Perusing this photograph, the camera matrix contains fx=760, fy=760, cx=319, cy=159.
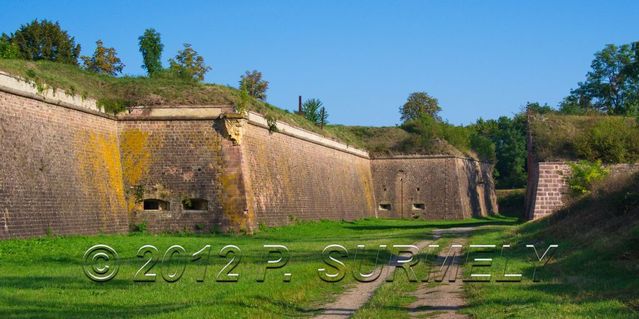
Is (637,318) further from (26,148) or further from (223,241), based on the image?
(26,148)

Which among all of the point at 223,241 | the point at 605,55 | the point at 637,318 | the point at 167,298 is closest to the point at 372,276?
the point at 167,298

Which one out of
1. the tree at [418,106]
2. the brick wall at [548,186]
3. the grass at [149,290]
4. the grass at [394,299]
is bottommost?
the grass at [394,299]

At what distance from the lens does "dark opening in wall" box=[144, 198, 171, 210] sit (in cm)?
2705

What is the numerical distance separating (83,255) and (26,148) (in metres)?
5.82

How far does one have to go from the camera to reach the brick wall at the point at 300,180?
2981 cm

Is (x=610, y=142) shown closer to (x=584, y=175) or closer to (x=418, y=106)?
(x=584, y=175)

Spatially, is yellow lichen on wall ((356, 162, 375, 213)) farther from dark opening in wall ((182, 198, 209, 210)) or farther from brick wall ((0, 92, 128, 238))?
brick wall ((0, 92, 128, 238))

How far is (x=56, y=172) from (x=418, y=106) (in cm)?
7085

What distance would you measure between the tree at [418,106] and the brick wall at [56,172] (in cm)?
6545

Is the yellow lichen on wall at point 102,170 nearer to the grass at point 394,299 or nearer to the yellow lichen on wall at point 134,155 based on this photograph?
the yellow lichen on wall at point 134,155

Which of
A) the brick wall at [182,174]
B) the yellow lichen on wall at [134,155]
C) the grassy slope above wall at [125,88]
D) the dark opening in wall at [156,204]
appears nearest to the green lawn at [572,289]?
the brick wall at [182,174]

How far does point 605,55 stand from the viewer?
60719 millimetres

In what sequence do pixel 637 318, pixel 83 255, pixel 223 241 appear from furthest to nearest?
pixel 223 241 → pixel 83 255 → pixel 637 318

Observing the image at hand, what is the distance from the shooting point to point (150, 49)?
51.5 meters
